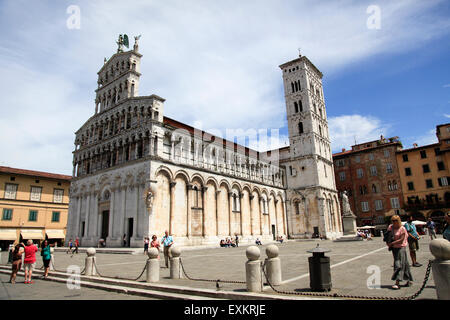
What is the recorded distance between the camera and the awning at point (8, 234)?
113 ft

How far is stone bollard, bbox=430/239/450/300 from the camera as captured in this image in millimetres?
4840

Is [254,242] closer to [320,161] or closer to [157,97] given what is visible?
[320,161]

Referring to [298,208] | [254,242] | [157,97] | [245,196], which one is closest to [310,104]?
[298,208]

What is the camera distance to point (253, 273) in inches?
271

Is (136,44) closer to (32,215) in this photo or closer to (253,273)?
(32,215)

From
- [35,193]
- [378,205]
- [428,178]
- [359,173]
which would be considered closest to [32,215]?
[35,193]

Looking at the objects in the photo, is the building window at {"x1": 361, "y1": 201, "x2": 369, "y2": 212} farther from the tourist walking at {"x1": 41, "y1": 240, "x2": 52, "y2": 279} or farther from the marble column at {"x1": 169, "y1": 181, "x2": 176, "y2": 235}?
the tourist walking at {"x1": 41, "y1": 240, "x2": 52, "y2": 279}

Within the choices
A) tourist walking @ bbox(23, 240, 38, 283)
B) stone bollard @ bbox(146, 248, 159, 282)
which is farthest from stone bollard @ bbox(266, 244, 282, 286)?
tourist walking @ bbox(23, 240, 38, 283)

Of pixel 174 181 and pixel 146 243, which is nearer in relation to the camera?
pixel 146 243

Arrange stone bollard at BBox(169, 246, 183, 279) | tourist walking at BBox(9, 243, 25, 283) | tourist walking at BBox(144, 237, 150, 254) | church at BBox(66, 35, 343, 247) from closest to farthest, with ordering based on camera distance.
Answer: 1. stone bollard at BBox(169, 246, 183, 279)
2. tourist walking at BBox(9, 243, 25, 283)
3. tourist walking at BBox(144, 237, 150, 254)
4. church at BBox(66, 35, 343, 247)

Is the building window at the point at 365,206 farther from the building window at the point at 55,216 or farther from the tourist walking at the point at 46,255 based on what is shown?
the tourist walking at the point at 46,255

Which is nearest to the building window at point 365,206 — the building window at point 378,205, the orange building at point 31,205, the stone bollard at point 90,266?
the building window at point 378,205

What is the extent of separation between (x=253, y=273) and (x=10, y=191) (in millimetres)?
39991
